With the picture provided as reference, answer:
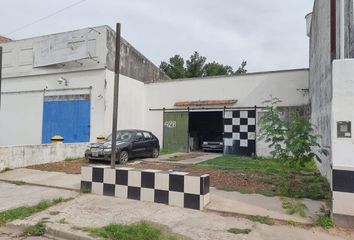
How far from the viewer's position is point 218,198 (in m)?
5.99

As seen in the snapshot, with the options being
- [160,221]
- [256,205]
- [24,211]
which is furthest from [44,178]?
[256,205]

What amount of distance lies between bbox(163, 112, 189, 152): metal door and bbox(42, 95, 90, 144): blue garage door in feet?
13.4

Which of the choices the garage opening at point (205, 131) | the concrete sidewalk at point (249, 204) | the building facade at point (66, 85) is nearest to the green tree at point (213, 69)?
Result: the garage opening at point (205, 131)

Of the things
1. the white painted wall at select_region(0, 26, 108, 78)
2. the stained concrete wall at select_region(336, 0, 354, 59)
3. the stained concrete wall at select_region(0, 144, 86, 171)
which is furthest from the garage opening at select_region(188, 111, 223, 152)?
the stained concrete wall at select_region(336, 0, 354, 59)

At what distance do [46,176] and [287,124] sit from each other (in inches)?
250

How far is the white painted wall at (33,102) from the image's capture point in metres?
15.2

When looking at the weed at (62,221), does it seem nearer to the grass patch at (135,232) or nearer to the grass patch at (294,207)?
the grass patch at (135,232)

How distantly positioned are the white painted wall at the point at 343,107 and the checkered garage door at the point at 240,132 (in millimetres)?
10711

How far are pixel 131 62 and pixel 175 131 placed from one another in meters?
4.30

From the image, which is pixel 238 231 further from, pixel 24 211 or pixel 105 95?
pixel 105 95

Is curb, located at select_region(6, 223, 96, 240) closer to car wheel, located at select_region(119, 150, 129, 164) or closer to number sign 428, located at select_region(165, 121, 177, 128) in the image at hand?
car wheel, located at select_region(119, 150, 129, 164)

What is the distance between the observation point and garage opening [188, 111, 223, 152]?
57.6ft

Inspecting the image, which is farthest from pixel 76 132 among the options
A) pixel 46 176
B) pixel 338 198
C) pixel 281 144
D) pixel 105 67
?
pixel 338 198

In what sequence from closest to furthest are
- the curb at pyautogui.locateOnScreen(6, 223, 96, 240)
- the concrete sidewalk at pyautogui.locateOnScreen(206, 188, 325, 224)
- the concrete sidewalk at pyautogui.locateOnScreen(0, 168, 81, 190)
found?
the curb at pyautogui.locateOnScreen(6, 223, 96, 240), the concrete sidewalk at pyautogui.locateOnScreen(206, 188, 325, 224), the concrete sidewalk at pyautogui.locateOnScreen(0, 168, 81, 190)
